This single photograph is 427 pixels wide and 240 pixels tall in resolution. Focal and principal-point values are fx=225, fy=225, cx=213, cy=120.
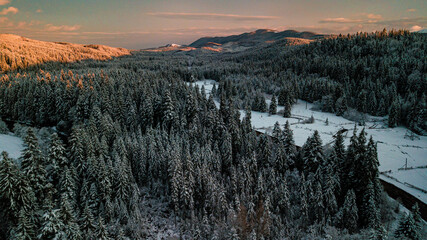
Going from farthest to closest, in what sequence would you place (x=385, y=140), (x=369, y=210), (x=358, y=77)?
1. (x=358, y=77)
2. (x=385, y=140)
3. (x=369, y=210)

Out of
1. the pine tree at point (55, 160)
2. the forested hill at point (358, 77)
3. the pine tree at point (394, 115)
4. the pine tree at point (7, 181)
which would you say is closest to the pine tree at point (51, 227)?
the pine tree at point (7, 181)

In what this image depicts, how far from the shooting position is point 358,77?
443 feet

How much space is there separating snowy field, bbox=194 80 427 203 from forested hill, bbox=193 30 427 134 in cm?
759

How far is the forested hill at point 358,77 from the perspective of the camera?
342ft

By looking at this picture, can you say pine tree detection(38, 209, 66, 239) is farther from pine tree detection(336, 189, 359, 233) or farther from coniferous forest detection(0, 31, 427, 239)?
pine tree detection(336, 189, 359, 233)

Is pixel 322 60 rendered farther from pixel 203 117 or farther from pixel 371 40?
pixel 203 117

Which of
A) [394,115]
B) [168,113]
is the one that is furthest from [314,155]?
[394,115]

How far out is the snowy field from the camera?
55.0m

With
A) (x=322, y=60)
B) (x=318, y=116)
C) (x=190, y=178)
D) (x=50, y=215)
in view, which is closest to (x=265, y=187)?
(x=190, y=178)

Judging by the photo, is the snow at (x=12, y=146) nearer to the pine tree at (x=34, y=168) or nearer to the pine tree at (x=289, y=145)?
the pine tree at (x=34, y=168)

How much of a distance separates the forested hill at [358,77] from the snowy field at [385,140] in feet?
24.9

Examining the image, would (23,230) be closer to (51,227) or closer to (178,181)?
(51,227)

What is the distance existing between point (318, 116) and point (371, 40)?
12353cm

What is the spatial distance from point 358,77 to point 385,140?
7005 cm
